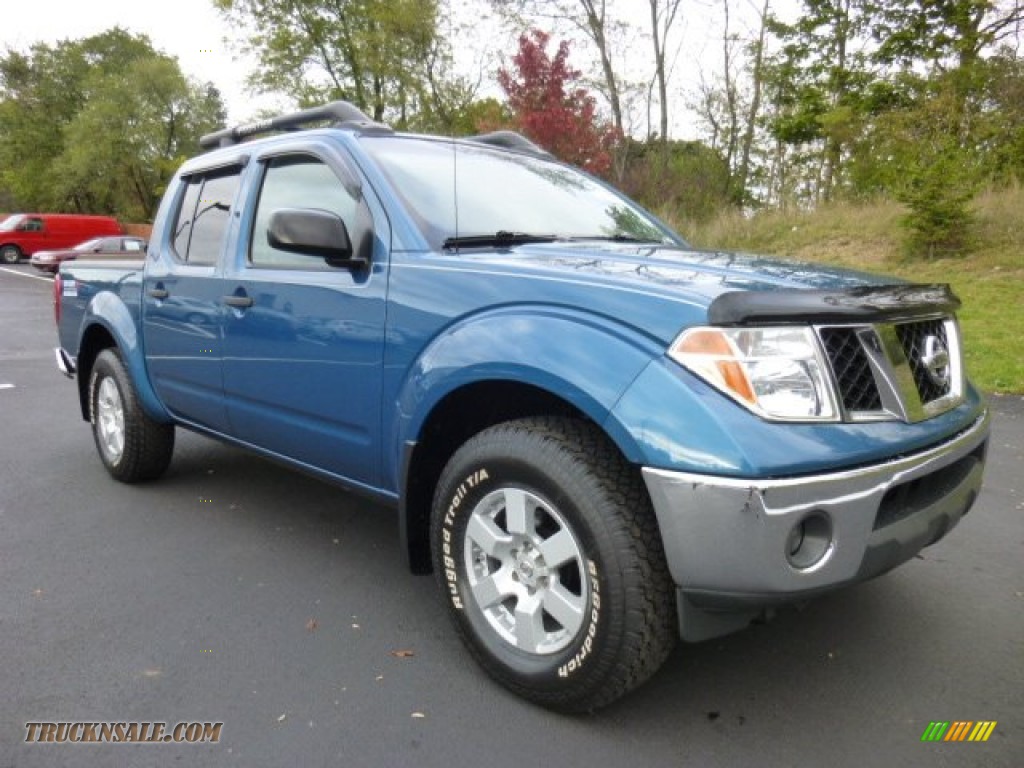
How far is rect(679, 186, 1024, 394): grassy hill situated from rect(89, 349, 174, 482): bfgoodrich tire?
645 centimetres

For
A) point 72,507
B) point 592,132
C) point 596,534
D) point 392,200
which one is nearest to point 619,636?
point 596,534

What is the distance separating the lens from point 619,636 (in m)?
2.00

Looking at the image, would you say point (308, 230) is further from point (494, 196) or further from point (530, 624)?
point (530, 624)

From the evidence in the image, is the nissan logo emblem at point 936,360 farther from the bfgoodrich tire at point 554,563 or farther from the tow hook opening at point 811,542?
the bfgoodrich tire at point 554,563

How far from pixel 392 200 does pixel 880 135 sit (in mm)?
18382

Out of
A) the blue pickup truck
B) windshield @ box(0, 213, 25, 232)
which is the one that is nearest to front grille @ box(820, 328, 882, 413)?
the blue pickup truck

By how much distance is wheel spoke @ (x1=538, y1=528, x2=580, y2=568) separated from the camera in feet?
6.98

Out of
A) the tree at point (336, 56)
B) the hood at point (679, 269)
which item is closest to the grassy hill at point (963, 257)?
the hood at point (679, 269)

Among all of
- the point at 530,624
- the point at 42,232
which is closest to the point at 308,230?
the point at 530,624

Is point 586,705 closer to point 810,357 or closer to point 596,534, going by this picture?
point 596,534

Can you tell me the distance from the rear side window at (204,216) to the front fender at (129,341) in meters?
0.54

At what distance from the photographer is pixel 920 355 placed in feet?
7.34

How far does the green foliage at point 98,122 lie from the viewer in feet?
130

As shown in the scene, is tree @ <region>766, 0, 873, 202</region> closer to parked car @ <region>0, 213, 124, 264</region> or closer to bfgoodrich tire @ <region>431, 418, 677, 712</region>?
bfgoodrich tire @ <region>431, 418, 677, 712</region>
